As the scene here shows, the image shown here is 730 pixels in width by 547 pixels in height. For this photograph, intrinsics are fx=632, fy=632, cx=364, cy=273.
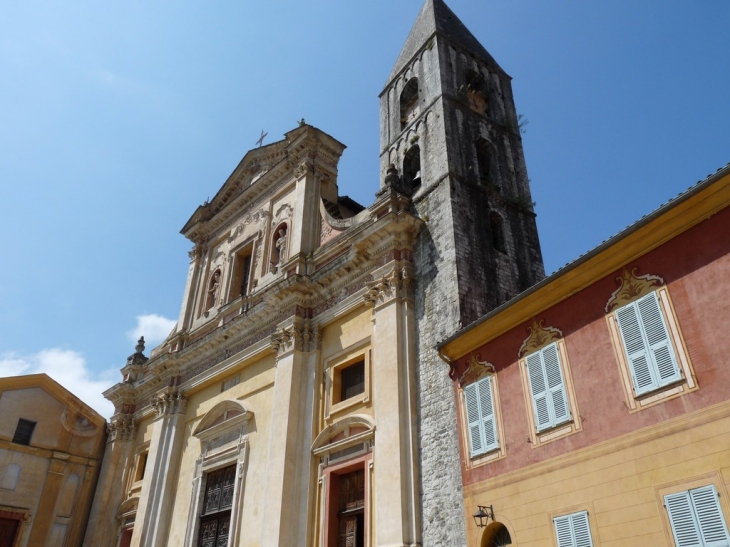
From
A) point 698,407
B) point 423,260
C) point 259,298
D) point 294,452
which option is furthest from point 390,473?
point 259,298

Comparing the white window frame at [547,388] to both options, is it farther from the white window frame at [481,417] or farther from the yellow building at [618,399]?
the white window frame at [481,417]

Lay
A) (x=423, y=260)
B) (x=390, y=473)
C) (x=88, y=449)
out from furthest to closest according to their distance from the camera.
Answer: (x=88, y=449) → (x=423, y=260) → (x=390, y=473)

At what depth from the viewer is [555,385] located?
9164 millimetres

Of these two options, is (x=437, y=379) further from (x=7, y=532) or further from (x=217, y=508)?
(x=7, y=532)

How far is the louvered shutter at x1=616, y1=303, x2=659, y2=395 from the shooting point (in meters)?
7.95

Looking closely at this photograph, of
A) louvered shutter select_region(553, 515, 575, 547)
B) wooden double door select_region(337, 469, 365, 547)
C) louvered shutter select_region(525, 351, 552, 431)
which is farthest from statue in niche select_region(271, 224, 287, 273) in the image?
louvered shutter select_region(553, 515, 575, 547)

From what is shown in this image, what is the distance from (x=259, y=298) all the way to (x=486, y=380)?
9.31 metres

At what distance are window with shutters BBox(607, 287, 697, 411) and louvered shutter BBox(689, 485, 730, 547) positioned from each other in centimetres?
116

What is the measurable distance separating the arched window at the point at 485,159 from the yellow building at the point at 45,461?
54.0ft

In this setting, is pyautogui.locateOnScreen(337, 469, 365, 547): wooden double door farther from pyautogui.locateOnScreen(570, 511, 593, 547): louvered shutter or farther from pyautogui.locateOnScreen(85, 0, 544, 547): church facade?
pyautogui.locateOnScreen(570, 511, 593, 547): louvered shutter

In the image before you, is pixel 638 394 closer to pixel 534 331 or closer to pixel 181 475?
pixel 534 331

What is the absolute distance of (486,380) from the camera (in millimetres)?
10438

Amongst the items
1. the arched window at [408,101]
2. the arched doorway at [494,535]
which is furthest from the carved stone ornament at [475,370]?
the arched window at [408,101]

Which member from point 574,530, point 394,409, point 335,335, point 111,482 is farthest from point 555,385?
point 111,482
